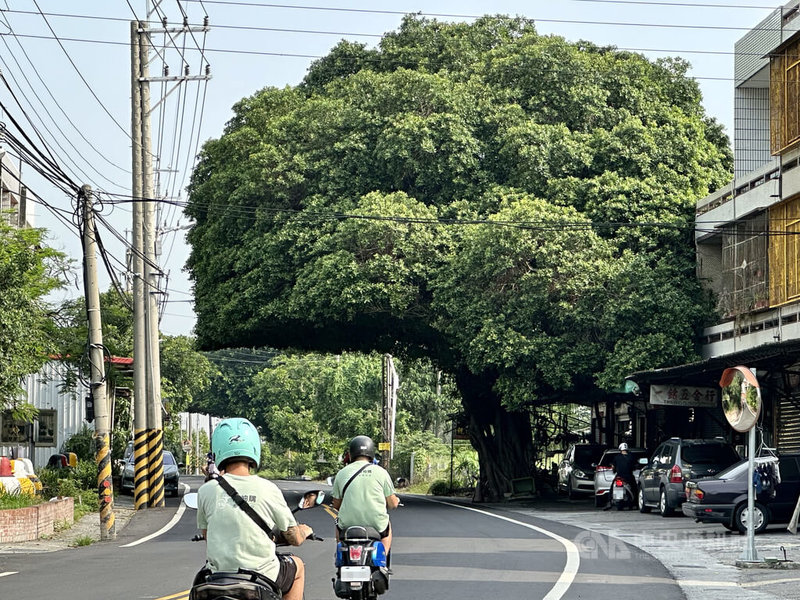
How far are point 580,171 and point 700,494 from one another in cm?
1547

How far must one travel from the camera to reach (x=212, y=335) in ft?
130

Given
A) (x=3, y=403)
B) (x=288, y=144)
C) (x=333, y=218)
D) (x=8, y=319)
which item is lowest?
(x=3, y=403)

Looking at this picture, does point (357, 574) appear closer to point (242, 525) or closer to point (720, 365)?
point (242, 525)

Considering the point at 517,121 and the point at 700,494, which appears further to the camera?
the point at 517,121

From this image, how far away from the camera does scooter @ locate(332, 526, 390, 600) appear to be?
9.67 meters

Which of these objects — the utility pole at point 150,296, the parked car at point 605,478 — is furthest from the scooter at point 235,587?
the parked car at point 605,478

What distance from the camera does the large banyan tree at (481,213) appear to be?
107 feet

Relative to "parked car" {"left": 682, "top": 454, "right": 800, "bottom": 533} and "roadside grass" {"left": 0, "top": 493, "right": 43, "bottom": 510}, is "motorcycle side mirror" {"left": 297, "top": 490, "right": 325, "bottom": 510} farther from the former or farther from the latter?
"roadside grass" {"left": 0, "top": 493, "right": 43, "bottom": 510}

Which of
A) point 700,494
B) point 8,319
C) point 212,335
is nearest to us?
point 700,494

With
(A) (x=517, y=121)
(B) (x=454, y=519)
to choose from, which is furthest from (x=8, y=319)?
(A) (x=517, y=121)

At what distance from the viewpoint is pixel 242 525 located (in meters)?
→ 6.57

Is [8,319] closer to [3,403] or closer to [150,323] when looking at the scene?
[3,403]

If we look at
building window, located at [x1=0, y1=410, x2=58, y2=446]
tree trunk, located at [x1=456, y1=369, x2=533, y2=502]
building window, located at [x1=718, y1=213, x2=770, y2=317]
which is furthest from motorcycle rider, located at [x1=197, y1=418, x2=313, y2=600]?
building window, located at [x1=0, y1=410, x2=58, y2=446]

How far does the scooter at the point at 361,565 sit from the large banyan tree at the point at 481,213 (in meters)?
22.3
